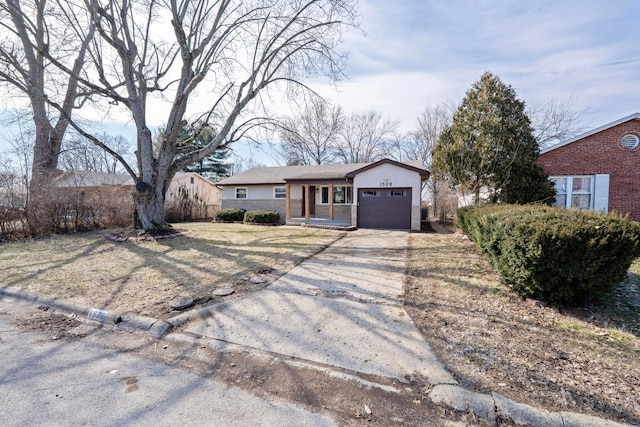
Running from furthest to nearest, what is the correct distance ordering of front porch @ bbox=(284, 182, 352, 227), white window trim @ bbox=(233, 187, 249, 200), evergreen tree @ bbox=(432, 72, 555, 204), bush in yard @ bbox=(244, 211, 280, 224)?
white window trim @ bbox=(233, 187, 249, 200), bush in yard @ bbox=(244, 211, 280, 224), front porch @ bbox=(284, 182, 352, 227), evergreen tree @ bbox=(432, 72, 555, 204)

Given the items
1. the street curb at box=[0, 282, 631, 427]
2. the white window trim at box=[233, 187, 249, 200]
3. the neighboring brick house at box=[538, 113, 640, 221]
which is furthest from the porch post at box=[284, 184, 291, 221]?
the street curb at box=[0, 282, 631, 427]

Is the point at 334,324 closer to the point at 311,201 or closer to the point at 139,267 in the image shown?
the point at 139,267

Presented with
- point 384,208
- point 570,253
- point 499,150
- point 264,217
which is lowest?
point 264,217

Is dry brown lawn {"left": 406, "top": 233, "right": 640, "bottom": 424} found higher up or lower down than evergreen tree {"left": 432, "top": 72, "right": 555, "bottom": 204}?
lower down

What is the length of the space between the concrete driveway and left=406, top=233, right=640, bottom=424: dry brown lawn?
0.92 feet

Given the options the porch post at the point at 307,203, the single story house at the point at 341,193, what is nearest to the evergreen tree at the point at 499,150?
the single story house at the point at 341,193

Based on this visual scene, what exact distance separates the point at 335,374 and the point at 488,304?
9.80ft

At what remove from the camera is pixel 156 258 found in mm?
7535

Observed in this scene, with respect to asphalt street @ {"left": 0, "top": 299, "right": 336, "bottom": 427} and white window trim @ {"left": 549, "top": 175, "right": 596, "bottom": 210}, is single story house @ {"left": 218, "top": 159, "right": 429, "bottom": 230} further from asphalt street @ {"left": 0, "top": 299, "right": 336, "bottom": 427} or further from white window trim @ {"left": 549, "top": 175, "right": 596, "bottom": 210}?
asphalt street @ {"left": 0, "top": 299, "right": 336, "bottom": 427}

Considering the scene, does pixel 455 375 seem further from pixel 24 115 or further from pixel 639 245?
pixel 24 115

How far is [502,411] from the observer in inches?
91.4

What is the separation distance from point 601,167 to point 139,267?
17.7 metres

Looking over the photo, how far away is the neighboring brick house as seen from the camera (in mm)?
12031

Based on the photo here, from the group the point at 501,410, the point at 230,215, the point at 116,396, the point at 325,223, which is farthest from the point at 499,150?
the point at 230,215
